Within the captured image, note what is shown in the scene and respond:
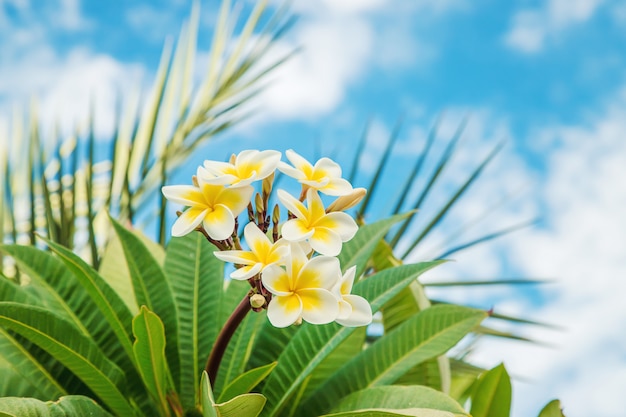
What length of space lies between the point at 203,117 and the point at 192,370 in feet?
4.31

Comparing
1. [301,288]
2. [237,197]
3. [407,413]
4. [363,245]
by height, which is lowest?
[407,413]

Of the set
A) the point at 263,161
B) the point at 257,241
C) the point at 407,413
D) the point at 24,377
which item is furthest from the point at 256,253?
the point at 24,377

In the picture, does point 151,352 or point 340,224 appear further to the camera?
point 151,352

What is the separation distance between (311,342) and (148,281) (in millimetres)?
286

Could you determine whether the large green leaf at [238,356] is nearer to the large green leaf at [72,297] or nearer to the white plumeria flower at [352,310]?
the large green leaf at [72,297]

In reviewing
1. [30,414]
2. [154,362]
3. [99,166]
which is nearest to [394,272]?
[154,362]

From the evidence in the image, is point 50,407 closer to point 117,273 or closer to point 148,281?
point 148,281

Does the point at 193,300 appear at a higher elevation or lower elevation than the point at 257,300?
higher

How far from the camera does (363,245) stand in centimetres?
109

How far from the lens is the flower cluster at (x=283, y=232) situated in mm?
675

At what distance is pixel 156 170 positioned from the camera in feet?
6.71

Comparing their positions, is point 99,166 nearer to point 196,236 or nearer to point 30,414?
point 196,236

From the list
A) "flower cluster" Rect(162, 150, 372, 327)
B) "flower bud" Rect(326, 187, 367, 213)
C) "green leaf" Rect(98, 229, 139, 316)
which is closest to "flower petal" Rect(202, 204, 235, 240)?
"flower cluster" Rect(162, 150, 372, 327)

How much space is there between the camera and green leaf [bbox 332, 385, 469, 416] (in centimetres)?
85
